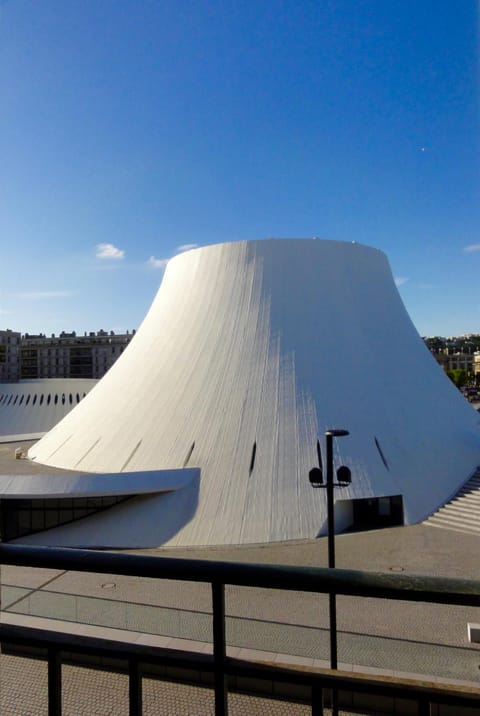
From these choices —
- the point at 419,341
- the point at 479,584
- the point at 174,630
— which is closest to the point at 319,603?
the point at 174,630

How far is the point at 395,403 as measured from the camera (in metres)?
17.8

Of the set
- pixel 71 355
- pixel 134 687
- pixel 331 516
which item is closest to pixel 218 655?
pixel 134 687

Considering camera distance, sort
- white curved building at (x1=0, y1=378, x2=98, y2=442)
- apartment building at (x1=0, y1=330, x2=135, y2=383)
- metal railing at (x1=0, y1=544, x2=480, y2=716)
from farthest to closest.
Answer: apartment building at (x1=0, y1=330, x2=135, y2=383), white curved building at (x1=0, y1=378, x2=98, y2=442), metal railing at (x1=0, y1=544, x2=480, y2=716)

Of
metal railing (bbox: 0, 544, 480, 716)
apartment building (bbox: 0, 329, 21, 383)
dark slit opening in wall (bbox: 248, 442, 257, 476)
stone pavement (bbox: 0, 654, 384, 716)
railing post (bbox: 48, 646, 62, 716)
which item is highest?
apartment building (bbox: 0, 329, 21, 383)

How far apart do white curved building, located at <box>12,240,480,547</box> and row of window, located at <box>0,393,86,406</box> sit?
1891 cm

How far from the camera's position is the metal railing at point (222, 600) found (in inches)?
48.8

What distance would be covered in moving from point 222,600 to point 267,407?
15.5m

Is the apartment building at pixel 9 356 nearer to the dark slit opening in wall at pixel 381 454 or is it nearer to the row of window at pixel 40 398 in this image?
the row of window at pixel 40 398

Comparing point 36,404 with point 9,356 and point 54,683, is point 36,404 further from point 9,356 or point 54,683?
point 54,683

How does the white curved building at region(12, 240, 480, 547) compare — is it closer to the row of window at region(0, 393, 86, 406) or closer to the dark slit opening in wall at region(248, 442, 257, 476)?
the dark slit opening in wall at region(248, 442, 257, 476)

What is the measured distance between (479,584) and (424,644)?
248 inches

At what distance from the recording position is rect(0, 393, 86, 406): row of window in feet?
128

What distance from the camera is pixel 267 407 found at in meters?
16.9

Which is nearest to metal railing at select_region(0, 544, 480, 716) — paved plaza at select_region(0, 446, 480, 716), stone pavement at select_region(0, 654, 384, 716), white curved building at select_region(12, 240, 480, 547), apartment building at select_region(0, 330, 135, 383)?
stone pavement at select_region(0, 654, 384, 716)
